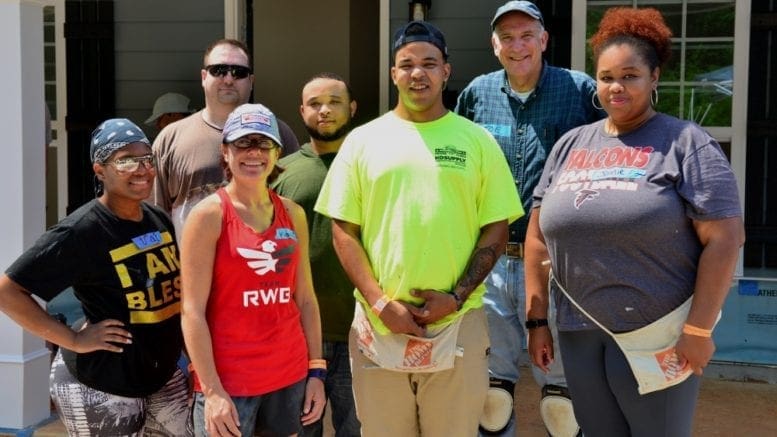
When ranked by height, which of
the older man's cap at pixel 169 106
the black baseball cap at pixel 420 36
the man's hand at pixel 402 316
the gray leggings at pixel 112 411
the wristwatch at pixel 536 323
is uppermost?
the black baseball cap at pixel 420 36

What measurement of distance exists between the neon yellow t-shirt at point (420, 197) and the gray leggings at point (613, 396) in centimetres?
39

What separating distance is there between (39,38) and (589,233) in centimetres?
308

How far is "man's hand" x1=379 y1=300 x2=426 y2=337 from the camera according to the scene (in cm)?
261

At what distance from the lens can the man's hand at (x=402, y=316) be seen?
261 cm

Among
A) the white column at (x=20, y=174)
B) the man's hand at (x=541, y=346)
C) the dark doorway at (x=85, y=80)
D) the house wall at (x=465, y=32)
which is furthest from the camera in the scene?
the dark doorway at (x=85, y=80)

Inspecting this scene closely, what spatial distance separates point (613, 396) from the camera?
2.52 meters

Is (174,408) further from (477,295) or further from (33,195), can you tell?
(33,195)

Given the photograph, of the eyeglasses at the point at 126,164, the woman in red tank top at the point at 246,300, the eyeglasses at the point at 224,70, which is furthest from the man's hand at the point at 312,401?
the eyeglasses at the point at 224,70

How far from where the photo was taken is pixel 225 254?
7.93 feet

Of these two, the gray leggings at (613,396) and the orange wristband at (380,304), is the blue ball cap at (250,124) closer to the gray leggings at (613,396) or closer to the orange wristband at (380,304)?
the orange wristband at (380,304)

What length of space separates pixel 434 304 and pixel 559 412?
0.81 meters

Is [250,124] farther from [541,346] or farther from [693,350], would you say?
[693,350]

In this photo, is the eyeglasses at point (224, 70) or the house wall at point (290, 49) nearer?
the eyeglasses at point (224, 70)

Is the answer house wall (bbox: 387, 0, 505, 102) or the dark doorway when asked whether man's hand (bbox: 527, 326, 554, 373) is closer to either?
house wall (bbox: 387, 0, 505, 102)
